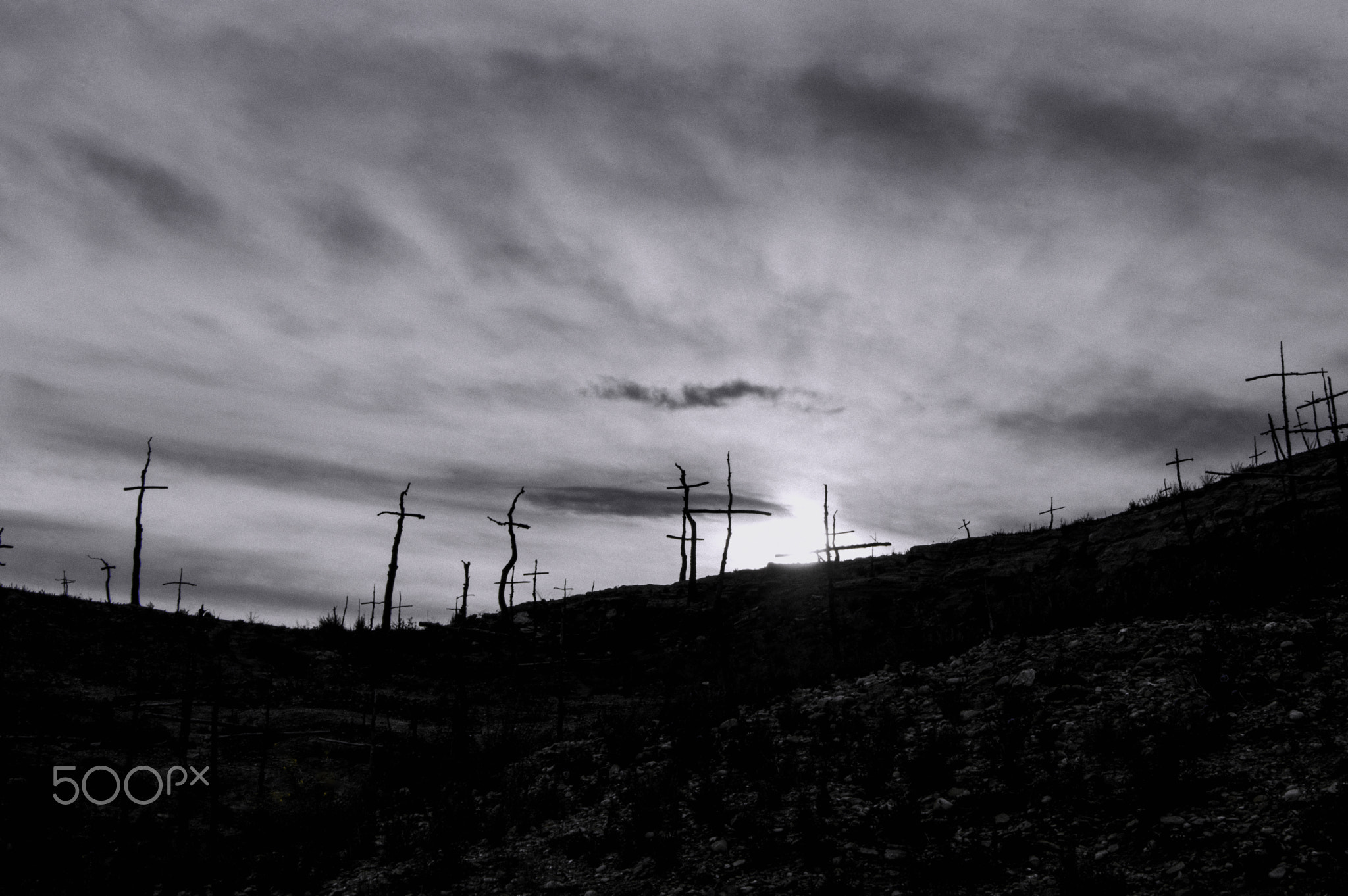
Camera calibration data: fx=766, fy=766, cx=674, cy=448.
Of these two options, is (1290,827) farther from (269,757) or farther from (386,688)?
(386,688)

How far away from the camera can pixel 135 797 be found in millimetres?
21781

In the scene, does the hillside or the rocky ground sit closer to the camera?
the rocky ground

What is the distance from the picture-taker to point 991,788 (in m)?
12.2

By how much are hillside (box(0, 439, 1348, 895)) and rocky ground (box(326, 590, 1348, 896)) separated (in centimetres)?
6

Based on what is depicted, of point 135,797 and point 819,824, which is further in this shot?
point 135,797

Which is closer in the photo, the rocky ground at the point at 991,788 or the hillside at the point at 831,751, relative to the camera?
the rocky ground at the point at 991,788

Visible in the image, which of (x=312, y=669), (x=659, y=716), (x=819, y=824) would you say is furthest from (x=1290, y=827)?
(x=312, y=669)

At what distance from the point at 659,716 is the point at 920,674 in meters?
7.14

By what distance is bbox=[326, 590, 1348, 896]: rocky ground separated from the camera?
9.66 metres

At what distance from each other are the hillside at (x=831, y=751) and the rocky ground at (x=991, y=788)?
56 millimetres

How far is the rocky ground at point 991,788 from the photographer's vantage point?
31.7ft

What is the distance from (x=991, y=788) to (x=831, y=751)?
3.85m

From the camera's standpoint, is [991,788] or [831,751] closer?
[991,788]

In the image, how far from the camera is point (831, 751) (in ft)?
50.8
